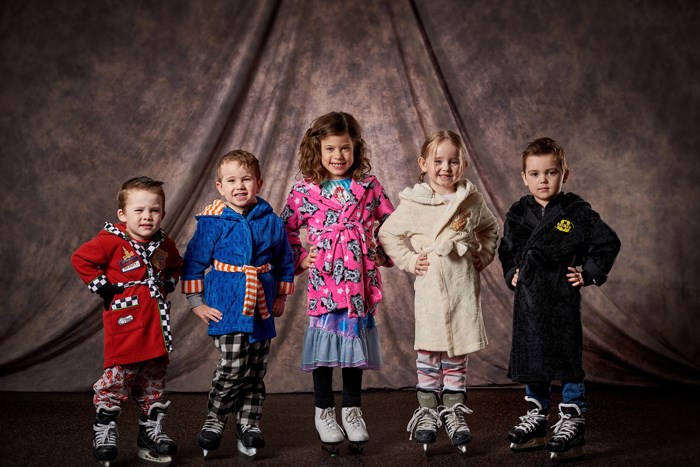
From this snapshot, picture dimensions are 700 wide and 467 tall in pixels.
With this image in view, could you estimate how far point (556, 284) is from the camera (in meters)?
2.66

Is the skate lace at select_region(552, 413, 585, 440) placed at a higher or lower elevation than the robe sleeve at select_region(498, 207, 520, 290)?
lower

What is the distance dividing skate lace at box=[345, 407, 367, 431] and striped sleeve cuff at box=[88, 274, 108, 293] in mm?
913

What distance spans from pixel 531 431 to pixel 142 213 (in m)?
1.48

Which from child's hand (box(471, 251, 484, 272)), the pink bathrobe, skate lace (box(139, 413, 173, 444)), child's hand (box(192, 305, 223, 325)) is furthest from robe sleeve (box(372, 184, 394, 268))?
skate lace (box(139, 413, 173, 444))

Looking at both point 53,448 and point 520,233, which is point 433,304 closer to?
point 520,233

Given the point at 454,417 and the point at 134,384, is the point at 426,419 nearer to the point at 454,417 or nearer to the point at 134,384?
the point at 454,417

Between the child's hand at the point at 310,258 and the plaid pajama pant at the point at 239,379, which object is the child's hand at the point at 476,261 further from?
the plaid pajama pant at the point at 239,379

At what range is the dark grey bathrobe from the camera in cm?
263

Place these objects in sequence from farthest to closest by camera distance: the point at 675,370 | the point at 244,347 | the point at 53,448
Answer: the point at 675,370 < the point at 53,448 < the point at 244,347

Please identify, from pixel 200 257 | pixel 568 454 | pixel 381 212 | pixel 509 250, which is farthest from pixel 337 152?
pixel 568 454

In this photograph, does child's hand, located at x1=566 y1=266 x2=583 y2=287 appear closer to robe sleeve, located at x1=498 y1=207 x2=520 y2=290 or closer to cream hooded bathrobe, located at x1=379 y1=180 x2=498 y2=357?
robe sleeve, located at x1=498 y1=207 x2=520 y2=290

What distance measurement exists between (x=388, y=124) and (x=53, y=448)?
2254 mm

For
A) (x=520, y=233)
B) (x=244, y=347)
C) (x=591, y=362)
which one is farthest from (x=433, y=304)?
(x=591, y=362)

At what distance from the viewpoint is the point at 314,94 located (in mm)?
4137
